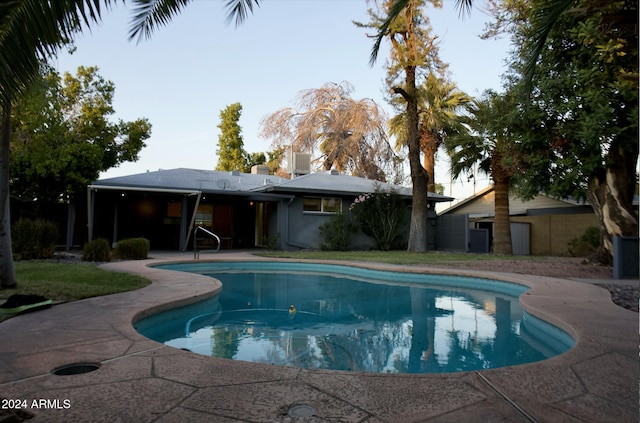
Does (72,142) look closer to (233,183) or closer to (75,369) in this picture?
(233,183)

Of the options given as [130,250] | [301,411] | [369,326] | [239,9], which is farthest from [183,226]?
[301,411]

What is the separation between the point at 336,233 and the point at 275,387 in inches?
596

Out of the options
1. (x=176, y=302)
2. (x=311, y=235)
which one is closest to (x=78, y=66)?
(x=311, y=235)

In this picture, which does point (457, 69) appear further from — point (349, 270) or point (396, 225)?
point (349, 270)

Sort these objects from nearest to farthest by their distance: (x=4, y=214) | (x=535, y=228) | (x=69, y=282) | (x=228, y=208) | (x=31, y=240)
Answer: (x=4, y=214) → (x=69, y=282) → (x=31, y=240) → (x=228, y=208) → (x=535, y=228)

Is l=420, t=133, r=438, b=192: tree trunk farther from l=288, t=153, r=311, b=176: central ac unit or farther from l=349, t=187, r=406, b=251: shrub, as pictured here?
l=288, t=153, r=311, b=176: central ac unit

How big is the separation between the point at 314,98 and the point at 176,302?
83.8 feet

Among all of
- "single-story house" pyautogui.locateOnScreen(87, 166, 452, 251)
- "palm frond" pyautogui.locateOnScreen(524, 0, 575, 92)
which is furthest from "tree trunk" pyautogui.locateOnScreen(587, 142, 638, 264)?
"single-story house" pyautogui.locateOnScreen(87, 166, 452, 251)

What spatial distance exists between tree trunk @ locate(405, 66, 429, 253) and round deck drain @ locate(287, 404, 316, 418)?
49.6ft

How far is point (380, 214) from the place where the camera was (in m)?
18.3

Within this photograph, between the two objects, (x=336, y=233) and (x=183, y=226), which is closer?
(x=183, y=226)

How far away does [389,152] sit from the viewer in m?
28.4

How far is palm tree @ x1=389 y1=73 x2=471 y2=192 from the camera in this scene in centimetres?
1782

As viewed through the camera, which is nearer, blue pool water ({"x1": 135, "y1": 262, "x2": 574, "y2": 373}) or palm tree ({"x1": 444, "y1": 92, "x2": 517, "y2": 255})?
blue pool water ({"x1": 135, "y1": 262, "x2": 574, "y2": 373})
